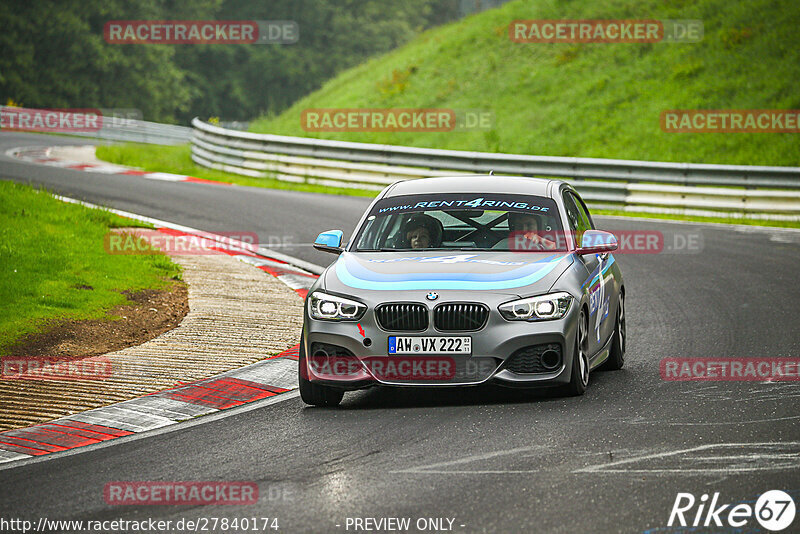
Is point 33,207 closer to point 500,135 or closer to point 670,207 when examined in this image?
point 670,207

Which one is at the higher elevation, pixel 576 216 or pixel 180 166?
pixel 180 166

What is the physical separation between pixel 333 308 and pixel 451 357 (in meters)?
0.93

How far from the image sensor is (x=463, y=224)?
9.38m

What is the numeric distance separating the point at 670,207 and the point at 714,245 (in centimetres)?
464

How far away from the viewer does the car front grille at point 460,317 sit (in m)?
7.89

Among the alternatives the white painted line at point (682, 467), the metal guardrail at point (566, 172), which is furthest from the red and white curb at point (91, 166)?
the white painted line at point (682, 467)

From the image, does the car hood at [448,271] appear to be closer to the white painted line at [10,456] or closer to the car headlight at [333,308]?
the car headlight at [333,308]

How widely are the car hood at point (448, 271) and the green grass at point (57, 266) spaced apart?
3.38 metres

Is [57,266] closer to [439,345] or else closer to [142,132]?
[439,345]

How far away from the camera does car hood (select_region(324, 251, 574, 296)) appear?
805 centimetres

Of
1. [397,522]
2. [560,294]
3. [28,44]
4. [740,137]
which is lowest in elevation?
[397,522]

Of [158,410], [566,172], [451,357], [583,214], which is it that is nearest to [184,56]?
[566,172]

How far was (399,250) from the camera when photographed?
896 cm

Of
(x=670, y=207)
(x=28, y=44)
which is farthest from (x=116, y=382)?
(x=28, y=44)
